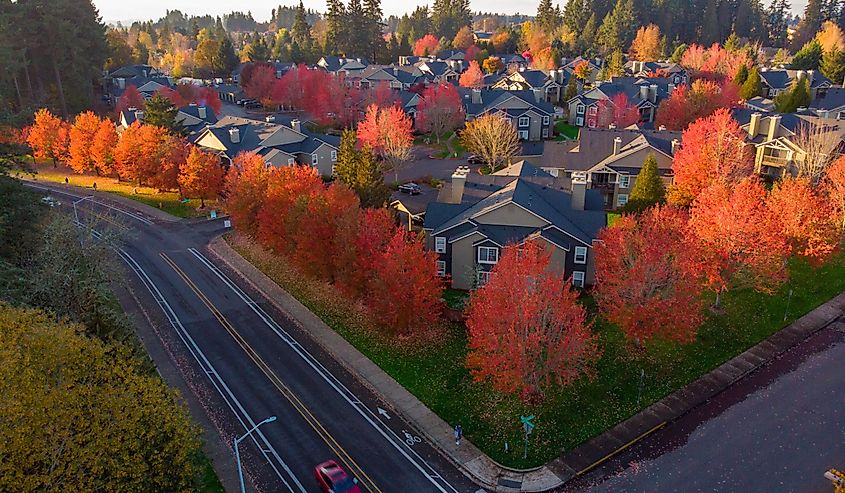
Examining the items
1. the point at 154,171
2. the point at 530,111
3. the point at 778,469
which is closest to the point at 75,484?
the point at 778,469

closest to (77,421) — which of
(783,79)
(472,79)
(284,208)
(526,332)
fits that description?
(526,332)

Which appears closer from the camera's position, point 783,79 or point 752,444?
point 752,444

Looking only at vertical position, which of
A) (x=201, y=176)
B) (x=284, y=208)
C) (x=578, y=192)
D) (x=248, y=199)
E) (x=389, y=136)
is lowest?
(x=201, y=176)

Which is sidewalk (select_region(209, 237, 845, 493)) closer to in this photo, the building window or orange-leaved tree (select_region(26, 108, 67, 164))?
the building window

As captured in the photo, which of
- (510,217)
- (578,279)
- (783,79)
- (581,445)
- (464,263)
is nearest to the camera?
(581,445)

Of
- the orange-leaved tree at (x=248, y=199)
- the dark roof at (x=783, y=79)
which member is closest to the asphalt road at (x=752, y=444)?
the orange-leaved tree at (x=248, y=199)

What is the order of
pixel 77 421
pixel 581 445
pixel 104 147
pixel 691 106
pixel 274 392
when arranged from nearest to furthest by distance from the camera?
pixel 77 421
pixel 581 445
pixel 274 392
pixel 104 147
pixel 691 106

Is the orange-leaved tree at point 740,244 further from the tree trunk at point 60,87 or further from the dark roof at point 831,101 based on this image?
the tree trunk at point 60,87

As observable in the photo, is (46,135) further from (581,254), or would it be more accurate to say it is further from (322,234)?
(581,254)

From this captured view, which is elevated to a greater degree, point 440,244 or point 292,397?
point 440,244
